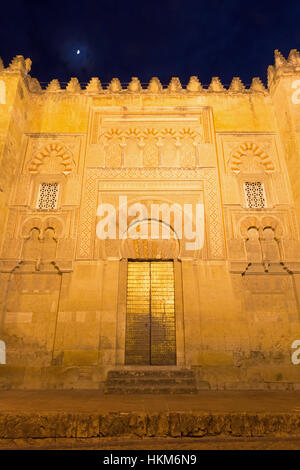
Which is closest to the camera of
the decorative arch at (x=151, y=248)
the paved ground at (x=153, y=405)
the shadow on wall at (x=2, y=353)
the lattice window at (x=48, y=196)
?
the paved ground at (x=153, y=405)

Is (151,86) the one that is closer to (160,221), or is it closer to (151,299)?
(160,221)

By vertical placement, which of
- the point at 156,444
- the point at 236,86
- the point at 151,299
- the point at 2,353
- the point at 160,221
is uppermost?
the point at 236,86

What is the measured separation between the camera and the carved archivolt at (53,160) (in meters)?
6.98

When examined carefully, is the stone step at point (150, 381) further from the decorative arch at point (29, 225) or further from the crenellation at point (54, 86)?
the crenellation at point (54, 86)

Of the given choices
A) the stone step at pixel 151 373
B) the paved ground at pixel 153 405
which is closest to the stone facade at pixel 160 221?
the stone step at pixel 151 373

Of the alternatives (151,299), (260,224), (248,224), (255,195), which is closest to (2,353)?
(151,299)

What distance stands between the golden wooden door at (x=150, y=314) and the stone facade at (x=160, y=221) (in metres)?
0.19

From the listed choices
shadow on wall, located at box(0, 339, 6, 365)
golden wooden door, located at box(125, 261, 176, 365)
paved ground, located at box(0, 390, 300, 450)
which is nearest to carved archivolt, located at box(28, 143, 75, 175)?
golden wooden door, located at box(125, 261, 176, 365)

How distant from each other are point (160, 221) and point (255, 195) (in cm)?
247

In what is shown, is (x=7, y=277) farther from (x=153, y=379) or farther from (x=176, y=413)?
(x=176, y=413)

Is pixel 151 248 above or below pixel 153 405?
above

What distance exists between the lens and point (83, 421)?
2.09 metres

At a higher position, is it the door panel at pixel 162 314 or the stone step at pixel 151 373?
the door panel at pixel 162 314

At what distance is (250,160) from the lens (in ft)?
23.3
